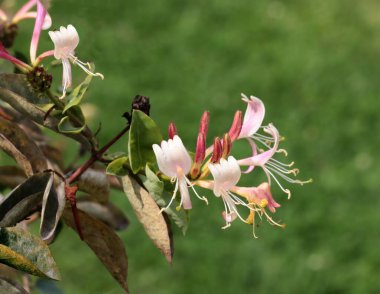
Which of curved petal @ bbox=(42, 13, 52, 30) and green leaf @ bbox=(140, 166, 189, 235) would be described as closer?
green leaf @ bbox=(140, 166, 189, 235)

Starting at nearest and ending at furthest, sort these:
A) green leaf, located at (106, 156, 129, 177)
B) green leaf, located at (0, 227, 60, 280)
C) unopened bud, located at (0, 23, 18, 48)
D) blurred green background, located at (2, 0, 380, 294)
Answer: green leaf, located at (0, 227, 60, 280)
green leaf, located at (106, 156, 129, 177)
unopened bud, located at (0, 23, 18, 48)
blurred green background, located at (2, 0, 380, 294)

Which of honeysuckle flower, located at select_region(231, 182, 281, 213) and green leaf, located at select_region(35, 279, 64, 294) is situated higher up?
honeysuckle flower, located at select_region(231, 182, 281, 213)

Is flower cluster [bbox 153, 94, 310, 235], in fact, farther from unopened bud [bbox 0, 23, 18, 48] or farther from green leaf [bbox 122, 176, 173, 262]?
unopened bud [bbox 0, 23, 18, 48]

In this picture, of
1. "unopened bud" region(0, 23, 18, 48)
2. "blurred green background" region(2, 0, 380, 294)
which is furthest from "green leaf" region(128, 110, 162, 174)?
"blurred green background" region(2, 0, 380, 294)

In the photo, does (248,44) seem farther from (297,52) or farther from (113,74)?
(113,74)

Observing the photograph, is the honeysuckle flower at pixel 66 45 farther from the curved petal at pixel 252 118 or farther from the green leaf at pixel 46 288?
the green leaf at pixel 46 288

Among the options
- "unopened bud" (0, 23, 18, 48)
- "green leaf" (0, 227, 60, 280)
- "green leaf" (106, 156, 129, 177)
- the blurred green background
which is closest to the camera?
"green leaf" (0, 227, 60, 280)

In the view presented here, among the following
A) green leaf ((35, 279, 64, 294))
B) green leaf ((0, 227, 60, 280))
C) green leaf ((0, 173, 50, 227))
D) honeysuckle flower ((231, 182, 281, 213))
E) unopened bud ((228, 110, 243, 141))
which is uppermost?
unopened bud ((228, 110, 243, 141))
